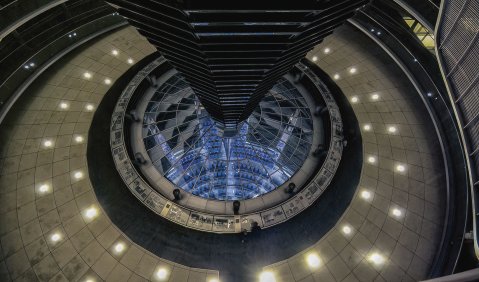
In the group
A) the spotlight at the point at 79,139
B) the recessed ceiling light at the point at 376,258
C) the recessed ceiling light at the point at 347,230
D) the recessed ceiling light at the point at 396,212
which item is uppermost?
the recessed ceiling light at the point at 396,212

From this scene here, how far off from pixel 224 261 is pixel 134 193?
23.3ft

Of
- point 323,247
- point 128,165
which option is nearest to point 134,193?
point 128,165

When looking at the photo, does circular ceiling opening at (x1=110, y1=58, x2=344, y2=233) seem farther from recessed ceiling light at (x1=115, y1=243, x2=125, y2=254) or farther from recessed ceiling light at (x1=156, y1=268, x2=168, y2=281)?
recessed ceiling light at (x1=156, y1=268, x2=168, y2=281)

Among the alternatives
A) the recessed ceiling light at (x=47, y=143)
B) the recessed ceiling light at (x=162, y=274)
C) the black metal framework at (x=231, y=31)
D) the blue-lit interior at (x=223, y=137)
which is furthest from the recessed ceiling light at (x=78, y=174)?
the black metal framework at (x=231, y=31)

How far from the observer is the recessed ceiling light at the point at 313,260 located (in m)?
13.0

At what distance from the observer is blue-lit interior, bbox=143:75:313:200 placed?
815 inches

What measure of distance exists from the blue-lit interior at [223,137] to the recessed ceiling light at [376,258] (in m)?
8.36

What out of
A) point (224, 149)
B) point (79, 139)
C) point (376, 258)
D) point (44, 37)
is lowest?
point (79, 139)

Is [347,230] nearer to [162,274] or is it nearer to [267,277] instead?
[267,277]

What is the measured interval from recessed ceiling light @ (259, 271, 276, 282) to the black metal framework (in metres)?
10.3

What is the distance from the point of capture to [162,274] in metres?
12.5

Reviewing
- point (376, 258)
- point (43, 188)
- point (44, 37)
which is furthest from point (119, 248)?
point (44, 37)

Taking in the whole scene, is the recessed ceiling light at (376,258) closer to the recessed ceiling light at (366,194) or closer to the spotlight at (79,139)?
the recessed ceiling light at (366,194)

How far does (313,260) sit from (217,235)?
5.60 m
